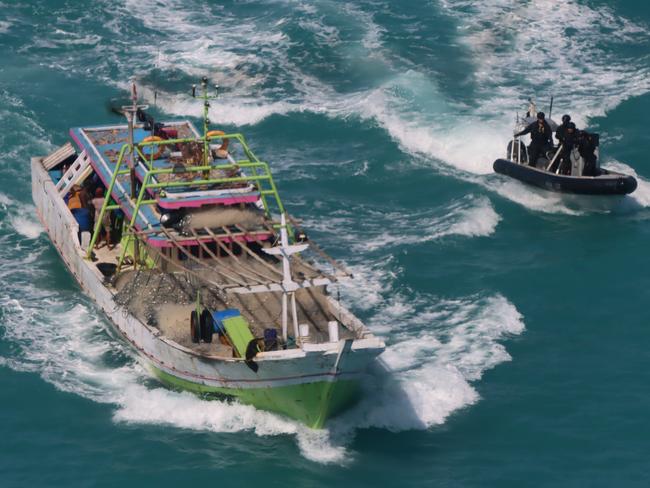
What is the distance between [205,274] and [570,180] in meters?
15.3

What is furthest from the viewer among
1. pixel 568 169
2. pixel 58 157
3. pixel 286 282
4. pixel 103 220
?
pixel 568 169

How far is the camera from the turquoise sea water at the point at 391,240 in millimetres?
34344

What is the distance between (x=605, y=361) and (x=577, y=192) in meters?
11.1

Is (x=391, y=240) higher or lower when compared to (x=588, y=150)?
lower

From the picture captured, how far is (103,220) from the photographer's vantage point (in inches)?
1715

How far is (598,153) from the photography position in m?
49.5

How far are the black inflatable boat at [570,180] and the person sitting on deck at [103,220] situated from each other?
47.5 feet

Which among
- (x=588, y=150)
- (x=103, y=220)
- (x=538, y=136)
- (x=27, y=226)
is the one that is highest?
(x=588, y=150)

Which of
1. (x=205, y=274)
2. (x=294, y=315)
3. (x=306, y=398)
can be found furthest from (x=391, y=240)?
(x=306, y=398)

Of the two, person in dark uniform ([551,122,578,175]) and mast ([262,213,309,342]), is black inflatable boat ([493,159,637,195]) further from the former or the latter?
mast ([262,213,309,342])

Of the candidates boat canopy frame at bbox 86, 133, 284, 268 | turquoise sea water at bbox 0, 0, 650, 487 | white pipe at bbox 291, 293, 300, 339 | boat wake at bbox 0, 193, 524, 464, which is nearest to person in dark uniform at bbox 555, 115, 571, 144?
turquoise sea water at bbox 0, 0, 650, 487

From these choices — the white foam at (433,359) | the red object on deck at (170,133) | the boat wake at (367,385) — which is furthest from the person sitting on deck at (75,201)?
the white foam at (433,359)

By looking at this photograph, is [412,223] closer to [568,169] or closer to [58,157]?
[568,169]

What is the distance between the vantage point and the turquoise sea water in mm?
34344
